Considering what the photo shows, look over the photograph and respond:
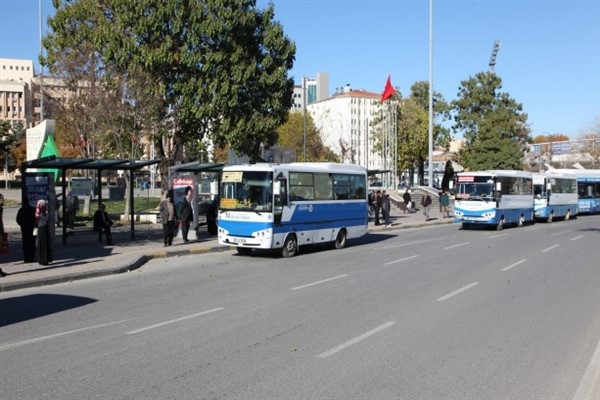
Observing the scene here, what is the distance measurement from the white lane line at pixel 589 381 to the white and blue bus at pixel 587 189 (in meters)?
43.8

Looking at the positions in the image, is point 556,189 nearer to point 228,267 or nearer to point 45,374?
point 228,267

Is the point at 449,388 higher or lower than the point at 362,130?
lower

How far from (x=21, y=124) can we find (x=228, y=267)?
325 feet

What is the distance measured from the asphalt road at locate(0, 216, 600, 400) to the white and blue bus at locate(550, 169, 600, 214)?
35078 mm

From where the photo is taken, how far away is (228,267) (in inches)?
662

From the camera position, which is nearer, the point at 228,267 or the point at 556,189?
the point at 228,267

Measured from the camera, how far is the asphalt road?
20.6 feet

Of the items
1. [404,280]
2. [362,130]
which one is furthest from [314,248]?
[362,130]

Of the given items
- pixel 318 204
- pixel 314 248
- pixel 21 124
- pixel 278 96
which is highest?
pixel 21 124

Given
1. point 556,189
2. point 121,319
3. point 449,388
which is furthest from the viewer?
point 556,189

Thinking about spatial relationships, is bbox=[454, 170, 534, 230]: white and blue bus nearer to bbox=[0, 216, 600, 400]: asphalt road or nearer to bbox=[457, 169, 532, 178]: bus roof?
bbox=[457, 169, 532, 178]: bus roof

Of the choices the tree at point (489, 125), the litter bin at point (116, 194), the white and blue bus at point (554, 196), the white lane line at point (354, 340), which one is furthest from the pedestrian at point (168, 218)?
the tree at point (489, 125)

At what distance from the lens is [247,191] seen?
18.8 meters

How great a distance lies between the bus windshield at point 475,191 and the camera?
31.6 m
